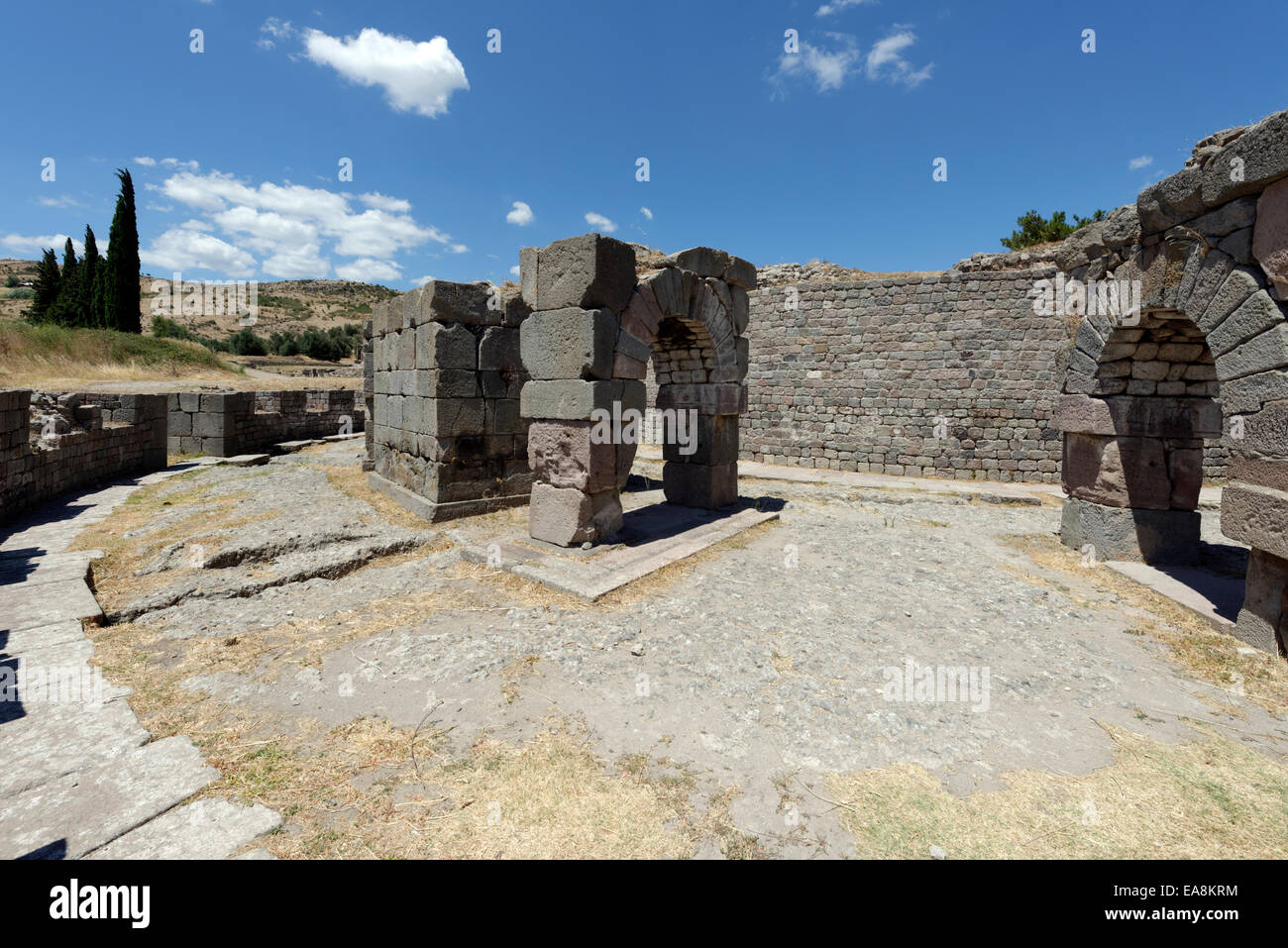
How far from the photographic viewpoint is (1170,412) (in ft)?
21.0

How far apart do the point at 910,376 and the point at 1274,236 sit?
1000 centimetres

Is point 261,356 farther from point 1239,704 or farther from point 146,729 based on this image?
point 1239,704

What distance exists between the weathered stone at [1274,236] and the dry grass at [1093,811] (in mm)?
3311

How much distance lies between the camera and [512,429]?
30.3 feet

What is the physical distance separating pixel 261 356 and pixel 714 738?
4502 cm

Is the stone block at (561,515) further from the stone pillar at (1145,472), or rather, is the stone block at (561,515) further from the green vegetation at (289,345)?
the green vegetation at (289,345)

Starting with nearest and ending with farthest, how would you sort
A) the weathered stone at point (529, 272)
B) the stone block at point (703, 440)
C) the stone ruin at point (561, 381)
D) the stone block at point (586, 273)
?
the stone block at point (586, 273), the stone ruin at point (561, 381), the weathered stone at point (529, 272), the stone block at point (703, 440)

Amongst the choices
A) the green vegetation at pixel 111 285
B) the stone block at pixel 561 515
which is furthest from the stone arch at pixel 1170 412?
the green vegetation at pixel 111 285

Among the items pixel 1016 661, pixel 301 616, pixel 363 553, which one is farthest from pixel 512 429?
pixel 1016 661

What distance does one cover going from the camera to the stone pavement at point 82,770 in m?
2.38

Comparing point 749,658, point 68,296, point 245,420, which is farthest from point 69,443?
point 68,296

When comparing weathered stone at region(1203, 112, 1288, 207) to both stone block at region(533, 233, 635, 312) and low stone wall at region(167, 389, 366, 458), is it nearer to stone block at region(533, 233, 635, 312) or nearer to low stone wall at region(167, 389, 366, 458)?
stone block at region(533, 233, 635, 312)

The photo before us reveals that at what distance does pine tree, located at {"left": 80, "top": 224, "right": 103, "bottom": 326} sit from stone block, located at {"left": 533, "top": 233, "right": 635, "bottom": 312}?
35.6m

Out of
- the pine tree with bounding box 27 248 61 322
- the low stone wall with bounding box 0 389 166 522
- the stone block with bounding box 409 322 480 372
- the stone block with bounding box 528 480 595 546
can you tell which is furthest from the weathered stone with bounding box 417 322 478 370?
the pine tree with bounding box 27 248 61 322
